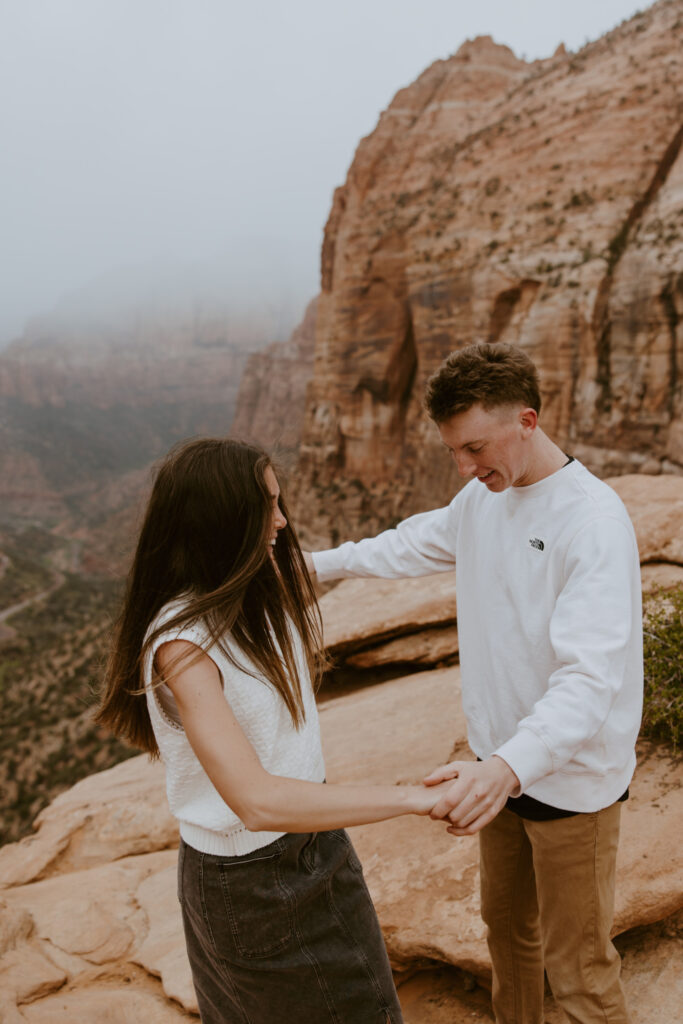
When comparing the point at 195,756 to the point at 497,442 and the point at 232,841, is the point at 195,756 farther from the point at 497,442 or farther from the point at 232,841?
the point at 497,442

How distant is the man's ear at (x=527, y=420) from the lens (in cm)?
198

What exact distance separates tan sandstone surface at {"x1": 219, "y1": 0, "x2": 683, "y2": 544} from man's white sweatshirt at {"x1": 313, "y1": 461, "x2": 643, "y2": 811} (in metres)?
18.5

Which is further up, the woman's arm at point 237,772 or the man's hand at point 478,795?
the woman's arm at point 237,772

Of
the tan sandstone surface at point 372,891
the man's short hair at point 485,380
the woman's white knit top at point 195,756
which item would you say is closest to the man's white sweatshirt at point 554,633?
the man's short hair at point 485,380

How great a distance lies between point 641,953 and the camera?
2787mm

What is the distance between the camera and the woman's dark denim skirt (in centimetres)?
161

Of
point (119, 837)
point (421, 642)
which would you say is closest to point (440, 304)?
point (421, 642)

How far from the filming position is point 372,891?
10.2 ft

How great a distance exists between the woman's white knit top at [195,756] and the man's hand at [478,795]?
0.42 m

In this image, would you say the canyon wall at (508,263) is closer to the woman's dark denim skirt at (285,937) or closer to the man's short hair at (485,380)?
the man's short hair at (485,380)

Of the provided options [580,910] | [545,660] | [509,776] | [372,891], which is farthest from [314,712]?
[372,891]

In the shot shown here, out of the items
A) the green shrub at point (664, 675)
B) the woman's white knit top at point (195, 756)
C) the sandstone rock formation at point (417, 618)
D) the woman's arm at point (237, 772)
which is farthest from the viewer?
the sandstone rock formation at point (417, 618)

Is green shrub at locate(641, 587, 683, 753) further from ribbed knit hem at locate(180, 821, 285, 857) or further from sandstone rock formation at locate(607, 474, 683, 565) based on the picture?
ribbed knit hem at locate(180, 821, 285, 857)

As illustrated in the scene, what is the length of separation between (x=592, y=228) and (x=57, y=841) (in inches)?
917
